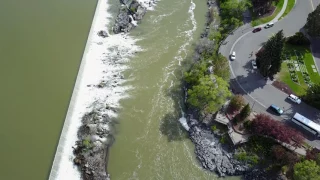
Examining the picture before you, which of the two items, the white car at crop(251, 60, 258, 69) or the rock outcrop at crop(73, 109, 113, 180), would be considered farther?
the white car at crop(251, 60, 258, 69)

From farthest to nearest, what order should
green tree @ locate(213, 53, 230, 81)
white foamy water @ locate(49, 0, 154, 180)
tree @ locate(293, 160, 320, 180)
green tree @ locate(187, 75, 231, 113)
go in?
green tree @ locate(213, 53, 230, 81), green tree @ locate(187, 75, 231, 113), white foamy water @ locate(49, 0, 154, 180), tree @ locate(293, 160, 320, 180)

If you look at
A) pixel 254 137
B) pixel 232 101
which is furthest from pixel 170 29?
pixel 254 137

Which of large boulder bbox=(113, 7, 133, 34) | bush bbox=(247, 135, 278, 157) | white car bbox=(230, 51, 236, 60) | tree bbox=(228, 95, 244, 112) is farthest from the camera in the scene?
large boulder bbox=(113, 7, 133, 34)

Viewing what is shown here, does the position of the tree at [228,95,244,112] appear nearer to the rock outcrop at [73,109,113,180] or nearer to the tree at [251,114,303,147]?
the tree at [251,114,303,147]

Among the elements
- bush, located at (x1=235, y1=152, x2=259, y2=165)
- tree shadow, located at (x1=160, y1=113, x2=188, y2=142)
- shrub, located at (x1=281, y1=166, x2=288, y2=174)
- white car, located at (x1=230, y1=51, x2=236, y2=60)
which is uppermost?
white car, located at (x1=230, y1=51, x2=236, y2=60)

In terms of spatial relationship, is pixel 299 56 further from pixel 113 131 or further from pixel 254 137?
pixel 113 131

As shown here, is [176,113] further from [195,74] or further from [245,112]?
[245,112]

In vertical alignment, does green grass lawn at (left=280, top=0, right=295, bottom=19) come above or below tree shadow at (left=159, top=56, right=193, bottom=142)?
above

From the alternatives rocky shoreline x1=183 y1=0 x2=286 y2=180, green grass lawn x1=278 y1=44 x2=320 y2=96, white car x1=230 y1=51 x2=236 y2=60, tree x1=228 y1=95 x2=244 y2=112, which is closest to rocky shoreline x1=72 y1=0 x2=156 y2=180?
rocky shoreline x1=183 y1=0 x2=286 y2=180
